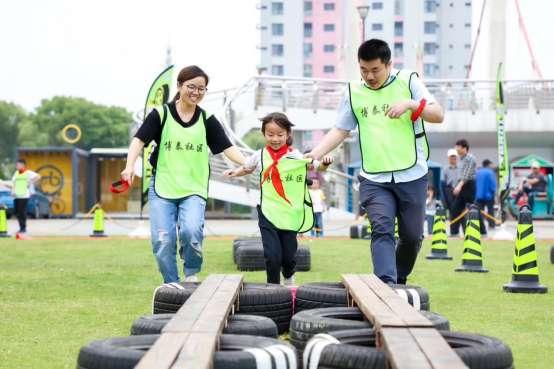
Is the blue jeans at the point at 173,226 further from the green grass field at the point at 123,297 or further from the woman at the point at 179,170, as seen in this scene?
the green grass field at the point at 123,297

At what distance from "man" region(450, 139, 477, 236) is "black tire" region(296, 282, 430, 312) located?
38.9 ft

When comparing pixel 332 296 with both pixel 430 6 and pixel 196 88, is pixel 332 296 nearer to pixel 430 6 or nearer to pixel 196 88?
pixel 196 88

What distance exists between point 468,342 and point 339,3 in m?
115

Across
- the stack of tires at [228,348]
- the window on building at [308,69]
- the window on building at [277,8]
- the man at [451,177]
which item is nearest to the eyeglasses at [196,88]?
the stack of tires at [228,348]

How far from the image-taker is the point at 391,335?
12.1ft

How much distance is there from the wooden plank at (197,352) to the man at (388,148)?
9.92ft

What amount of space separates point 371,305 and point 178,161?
9.12 ft

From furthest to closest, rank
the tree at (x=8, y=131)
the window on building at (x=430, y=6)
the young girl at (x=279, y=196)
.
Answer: the window on building at (x=430, y=6) < the tree at (x=8, y=131) < the young girl at (x=279, y=196)

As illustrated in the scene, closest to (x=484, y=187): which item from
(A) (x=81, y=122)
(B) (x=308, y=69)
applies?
(A) (x=81, y=122)

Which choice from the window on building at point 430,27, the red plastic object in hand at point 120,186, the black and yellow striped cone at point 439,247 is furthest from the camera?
the window on building at point 430,27

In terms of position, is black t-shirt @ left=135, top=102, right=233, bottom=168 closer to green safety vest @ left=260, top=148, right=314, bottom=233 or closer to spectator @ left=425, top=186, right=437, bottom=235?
green safety vest @ left=260, top=148, right=314, bottom=233

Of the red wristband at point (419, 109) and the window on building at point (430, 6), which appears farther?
the window on building at point (430, 6)

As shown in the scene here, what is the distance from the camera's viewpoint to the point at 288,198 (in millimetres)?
7578

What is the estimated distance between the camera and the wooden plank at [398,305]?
13.0 ft
